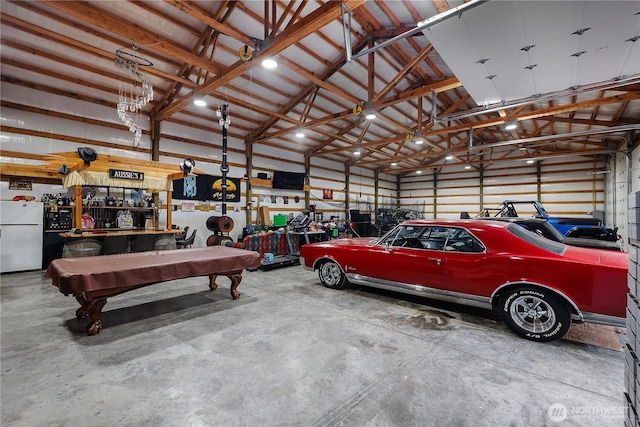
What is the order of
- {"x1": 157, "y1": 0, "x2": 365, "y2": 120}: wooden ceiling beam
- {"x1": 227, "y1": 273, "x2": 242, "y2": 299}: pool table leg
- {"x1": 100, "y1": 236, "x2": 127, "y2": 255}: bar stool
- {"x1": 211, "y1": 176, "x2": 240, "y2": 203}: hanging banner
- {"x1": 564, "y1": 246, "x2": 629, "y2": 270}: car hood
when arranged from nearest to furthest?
{"x1": 564, "y1": 246, "x2": 629, "y2": 270}: car hood, {"x1": 157, "y1": 0, "x2": 365, "y2": 120}: wooden ceiling beam, {"x1": 227, "y1": 273, "x2": 242, "y2": 299}: pool table leg, {"x1": 100, "y1": 236, "x2": 127, "y2": 255}: bar stool, {"x1": 211, "y1": 176, "x2": 240, "y2": 203}: hanging banner

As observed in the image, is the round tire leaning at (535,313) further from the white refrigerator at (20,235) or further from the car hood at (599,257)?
the white refrigerator at (20,235)

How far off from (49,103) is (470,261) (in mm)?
9458

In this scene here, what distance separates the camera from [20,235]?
5668mm

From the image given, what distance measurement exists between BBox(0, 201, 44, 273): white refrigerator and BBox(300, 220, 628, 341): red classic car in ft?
23.9

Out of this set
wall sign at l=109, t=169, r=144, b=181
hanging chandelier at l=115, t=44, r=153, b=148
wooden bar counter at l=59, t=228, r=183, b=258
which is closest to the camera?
hanging chandelier at l=115, t=44, r=153, b=148

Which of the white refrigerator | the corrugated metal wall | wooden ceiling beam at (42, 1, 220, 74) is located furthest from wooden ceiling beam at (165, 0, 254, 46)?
the corrugated metal wall

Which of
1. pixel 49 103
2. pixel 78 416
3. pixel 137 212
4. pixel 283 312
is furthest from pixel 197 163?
pixel 78 416

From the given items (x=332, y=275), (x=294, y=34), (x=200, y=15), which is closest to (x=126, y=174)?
(x=200, y=15)

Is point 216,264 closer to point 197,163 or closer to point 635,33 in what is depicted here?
point 635,33

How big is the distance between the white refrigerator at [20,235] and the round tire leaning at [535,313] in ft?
29.5

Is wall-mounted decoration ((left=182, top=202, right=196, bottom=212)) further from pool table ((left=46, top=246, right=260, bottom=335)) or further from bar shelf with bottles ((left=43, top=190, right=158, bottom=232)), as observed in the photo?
pool table ((left=46, top=246, right=260, bottom=335))

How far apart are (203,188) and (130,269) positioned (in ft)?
21.4

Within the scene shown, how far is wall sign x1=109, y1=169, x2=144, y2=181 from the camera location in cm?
580

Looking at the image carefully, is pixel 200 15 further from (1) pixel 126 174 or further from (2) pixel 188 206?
(2) pixel 188 206
